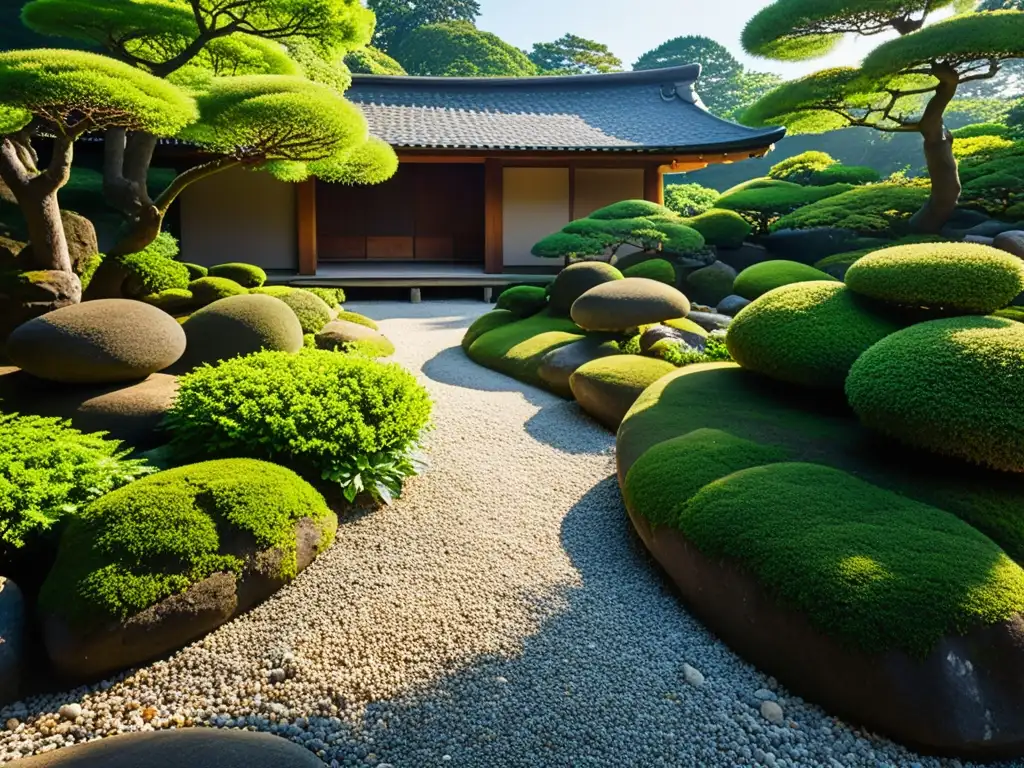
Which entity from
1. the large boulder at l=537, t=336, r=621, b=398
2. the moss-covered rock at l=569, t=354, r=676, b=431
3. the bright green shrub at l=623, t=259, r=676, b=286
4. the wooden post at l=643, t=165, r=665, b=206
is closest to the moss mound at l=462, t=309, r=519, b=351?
the large boulder at l=537, t=336, r=621, b=398

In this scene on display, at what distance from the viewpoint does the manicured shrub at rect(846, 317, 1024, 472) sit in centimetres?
291

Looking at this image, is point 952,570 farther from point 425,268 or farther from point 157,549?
point 425,268

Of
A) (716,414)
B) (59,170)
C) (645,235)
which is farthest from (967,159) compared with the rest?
(59,170)

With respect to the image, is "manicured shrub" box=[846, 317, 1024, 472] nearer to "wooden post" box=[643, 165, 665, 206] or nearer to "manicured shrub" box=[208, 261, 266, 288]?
"manicured shrub" box=[208, 261, 266, 288]

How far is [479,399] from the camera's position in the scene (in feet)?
20.6

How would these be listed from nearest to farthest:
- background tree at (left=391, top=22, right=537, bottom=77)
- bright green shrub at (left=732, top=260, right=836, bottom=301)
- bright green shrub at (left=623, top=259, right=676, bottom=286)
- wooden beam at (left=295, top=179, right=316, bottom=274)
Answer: bright green shrub at (left=732, top=260, right=836, bottom=301) → bright green shrub at (left=623, top=259, right=676, bottom=286) → wooden beam at (left=295, top=179, right=316, bottom=274) → background tree at (left=391, top=22, right=537, bottom=77)

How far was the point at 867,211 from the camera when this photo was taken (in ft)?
36.7

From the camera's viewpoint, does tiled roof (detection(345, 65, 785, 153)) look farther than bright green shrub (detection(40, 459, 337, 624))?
Yes

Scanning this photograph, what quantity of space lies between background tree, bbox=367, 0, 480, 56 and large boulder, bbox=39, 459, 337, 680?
35.5 metres

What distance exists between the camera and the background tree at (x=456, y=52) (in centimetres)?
3109

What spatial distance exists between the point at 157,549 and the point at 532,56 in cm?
4010

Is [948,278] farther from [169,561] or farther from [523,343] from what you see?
[523,343]

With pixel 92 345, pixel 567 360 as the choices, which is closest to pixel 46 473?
pixel 92 345

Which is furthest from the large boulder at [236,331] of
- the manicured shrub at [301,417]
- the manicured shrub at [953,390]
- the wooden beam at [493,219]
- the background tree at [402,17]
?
the background tree at [402,17]
